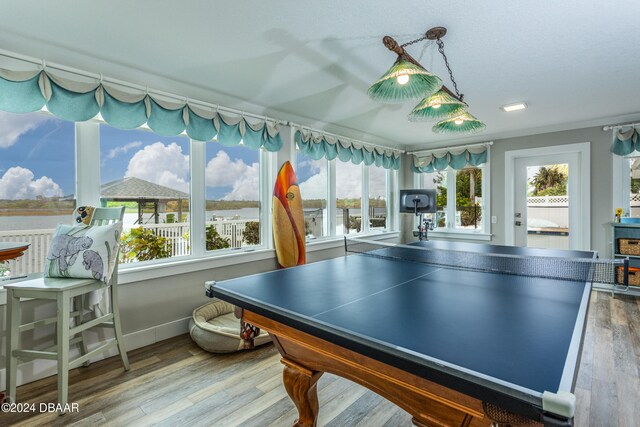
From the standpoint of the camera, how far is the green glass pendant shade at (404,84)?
1.65 meters

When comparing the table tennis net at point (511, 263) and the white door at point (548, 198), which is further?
the white door at point (548, 198)

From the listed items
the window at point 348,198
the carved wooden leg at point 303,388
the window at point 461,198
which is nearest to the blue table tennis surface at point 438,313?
the carved wooden leg at point 303,388

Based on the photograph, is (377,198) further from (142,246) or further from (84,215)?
(84,215)

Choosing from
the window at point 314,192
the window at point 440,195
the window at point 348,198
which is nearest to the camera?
the window at point 314,192

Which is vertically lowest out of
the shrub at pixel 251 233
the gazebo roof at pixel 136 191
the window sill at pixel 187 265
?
the window sill at pixel 187 265

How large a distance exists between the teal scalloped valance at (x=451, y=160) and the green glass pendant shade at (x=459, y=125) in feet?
9.79

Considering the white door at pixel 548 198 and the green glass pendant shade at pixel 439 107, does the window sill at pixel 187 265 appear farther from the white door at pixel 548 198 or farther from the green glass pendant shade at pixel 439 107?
the white door at pixel 548 198

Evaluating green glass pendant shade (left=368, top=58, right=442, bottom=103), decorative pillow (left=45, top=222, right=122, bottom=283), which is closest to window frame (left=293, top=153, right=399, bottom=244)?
green glass pendant shade (left=368, top=58, right=442, bottom=103)

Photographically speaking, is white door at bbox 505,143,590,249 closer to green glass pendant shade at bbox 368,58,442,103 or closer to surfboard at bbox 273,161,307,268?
surfboard at bbox 273,161,307,268

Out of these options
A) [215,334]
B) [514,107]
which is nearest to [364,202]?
[514,107]

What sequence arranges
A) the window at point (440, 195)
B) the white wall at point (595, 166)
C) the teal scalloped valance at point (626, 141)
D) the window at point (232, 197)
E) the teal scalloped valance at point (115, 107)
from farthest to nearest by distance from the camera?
the window at point (440, 195)
the white wall at point (595, 166)
the teal scalloped valance at point (626, 141)
the window at point (232, 197)
the teal scalloped valance at point (115, 107)

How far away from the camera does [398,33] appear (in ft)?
6.92

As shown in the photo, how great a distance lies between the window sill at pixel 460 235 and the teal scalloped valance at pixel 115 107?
376cm

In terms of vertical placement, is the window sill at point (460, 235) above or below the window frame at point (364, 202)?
below
